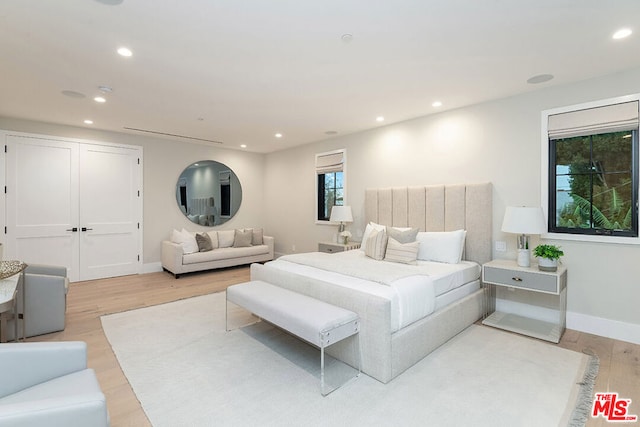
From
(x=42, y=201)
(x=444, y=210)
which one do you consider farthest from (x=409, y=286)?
(x=42, y=201)

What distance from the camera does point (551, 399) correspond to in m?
2.10

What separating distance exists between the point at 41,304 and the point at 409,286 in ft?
11.9

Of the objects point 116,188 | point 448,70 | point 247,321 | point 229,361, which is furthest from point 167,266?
point 448,70

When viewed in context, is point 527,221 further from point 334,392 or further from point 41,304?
point 41,304

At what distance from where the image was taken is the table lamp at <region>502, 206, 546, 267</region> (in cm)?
315

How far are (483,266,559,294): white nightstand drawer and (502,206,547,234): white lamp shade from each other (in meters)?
0.43

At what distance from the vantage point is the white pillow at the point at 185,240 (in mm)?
5750

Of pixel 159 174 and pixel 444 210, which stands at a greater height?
pixel 159 174

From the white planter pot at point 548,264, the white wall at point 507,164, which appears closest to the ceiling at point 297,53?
the white wall at point 507,164

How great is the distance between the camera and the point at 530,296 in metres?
3.53

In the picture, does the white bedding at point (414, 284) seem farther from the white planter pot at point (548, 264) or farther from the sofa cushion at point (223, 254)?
the sofa cushion at point (223, 254)

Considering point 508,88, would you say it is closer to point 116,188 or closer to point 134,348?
point 134,348

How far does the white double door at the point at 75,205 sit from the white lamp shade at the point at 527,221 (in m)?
5.99

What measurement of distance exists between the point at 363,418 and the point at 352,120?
151 inches
